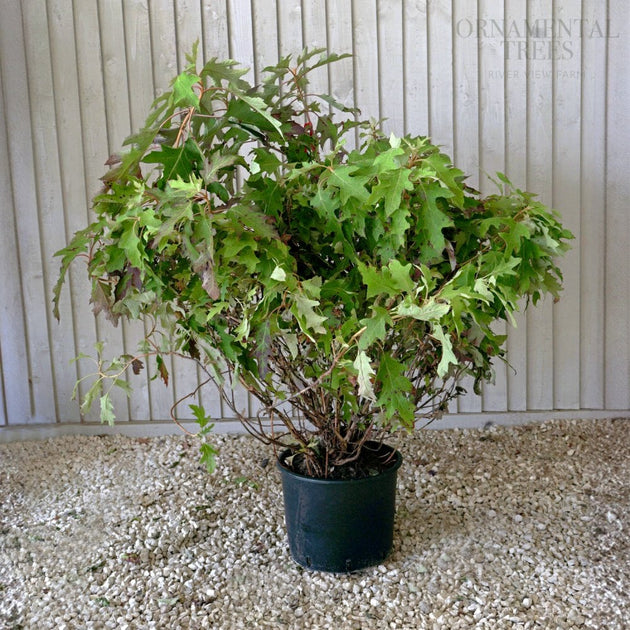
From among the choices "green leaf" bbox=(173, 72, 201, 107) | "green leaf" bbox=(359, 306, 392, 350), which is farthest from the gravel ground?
"green leaf" bbox=(173, 72, 201, 107)

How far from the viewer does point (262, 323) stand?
1.64m

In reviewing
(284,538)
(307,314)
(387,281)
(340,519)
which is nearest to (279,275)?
(307,314)

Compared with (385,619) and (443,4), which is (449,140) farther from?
(385,619)

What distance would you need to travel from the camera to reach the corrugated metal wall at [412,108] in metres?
2.75

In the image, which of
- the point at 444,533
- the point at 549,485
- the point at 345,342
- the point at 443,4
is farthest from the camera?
the point at 443,4

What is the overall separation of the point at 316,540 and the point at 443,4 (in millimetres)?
1895

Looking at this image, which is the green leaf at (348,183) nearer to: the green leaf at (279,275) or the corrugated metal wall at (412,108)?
the green leaf at (279,275)

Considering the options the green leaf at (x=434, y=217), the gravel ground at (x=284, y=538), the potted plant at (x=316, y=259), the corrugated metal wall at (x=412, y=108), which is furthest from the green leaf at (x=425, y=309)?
the corrugated metal wall at (x=412, y=108)

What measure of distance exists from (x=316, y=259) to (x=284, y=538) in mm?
853

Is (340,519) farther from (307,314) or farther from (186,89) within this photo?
(186,89)

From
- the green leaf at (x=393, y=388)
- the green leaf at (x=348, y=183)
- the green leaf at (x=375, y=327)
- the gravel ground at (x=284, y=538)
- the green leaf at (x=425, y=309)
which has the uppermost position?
the green leaf at (x=348, y=183)

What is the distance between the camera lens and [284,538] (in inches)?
86.3

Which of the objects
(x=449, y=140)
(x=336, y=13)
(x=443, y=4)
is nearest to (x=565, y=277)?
(x=449, y=140)

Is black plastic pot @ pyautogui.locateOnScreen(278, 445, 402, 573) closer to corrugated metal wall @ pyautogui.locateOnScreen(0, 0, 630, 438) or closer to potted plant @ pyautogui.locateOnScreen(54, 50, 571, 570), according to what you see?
potted plant @ pyautogui.locateOnScreen(54, 50, 571, 570)
